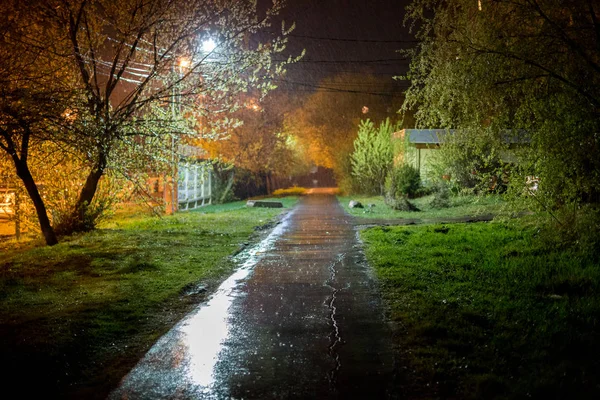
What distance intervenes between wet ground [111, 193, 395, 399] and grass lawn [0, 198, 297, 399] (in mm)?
362

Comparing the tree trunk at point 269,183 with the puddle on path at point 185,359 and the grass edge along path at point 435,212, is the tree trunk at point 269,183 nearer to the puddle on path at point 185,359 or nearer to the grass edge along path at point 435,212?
the grass edge along path at point 435,212

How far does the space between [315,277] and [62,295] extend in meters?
4.01

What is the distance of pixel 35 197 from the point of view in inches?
512

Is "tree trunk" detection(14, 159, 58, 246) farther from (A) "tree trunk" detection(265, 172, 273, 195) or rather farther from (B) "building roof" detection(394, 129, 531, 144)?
(A) "tree trunk" detection(265, 172, 273, 195)

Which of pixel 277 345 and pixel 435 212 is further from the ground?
pixel 435 212

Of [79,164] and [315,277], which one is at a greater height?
[79,164]

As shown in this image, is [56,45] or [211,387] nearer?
[211,387]

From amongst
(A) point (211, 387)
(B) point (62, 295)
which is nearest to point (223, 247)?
(B) point (62, 295)

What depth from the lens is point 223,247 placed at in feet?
41.1

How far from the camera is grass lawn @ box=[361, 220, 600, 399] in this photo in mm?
4250

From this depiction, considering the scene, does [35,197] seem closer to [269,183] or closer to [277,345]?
[277,345]

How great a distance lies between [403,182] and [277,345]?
941 inches

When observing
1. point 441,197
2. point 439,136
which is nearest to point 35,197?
point 441,197

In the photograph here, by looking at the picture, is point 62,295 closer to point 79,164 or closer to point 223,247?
point 223,247
